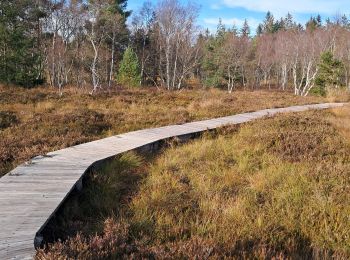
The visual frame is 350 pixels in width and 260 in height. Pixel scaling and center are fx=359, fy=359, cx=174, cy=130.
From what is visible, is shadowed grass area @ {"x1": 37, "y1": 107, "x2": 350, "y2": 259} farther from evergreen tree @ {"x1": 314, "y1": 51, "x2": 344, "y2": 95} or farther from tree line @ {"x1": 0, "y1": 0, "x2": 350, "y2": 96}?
evergreen tree @ {"x1": 314, "y1": 51, "x2": 344, "y2": 95}

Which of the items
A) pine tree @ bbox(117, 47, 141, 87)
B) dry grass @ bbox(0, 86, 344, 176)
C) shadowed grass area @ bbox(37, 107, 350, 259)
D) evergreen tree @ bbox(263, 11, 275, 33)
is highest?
evergreen tree @ bbox(263, 11, 275, 33)

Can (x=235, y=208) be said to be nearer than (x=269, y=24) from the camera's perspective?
Yes

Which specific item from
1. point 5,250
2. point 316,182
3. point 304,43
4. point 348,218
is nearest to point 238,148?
point 316,182

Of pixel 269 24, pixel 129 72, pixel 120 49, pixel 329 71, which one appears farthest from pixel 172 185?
pixel 269 24

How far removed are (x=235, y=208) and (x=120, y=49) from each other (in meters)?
45.3

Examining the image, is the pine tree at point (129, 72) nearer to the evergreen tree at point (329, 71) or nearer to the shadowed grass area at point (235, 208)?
the evergreen tree at point (329, 71)

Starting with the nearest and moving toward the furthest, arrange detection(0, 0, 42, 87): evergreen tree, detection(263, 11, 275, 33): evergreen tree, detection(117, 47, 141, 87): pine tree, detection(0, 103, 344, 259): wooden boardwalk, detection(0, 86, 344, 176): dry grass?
detection(0, 103, 344, 259): wooden boardwalk < detection(0, 86, 344, 176): dry grass < detection(0, 0, 42, 87): evergreen tree < detection(117, 47, 141, 87): pine tree < detection(263, 11, 275, 33): evergreen tree

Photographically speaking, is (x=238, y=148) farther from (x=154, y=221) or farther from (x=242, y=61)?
(x=242, y=61)

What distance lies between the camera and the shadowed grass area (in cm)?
345

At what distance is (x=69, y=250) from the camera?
3156mm

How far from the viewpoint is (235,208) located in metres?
4.62

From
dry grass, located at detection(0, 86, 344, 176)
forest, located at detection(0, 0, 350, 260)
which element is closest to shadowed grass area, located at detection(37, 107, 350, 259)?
forest, located at detection(0, 0, 350, 260)

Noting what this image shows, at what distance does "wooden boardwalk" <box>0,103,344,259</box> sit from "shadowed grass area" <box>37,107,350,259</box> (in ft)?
1.27

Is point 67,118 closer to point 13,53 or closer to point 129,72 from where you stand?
point 13,53
